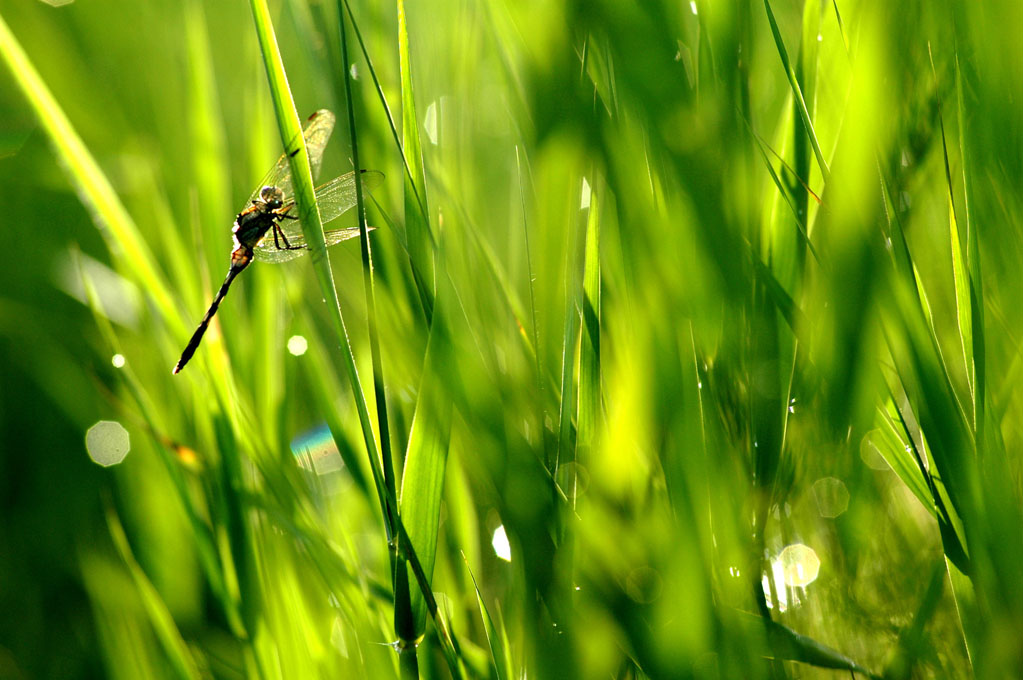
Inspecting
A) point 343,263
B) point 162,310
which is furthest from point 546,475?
point 343,263

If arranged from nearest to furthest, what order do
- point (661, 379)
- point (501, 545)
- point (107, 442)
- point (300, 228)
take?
1. point (661, 379)
2. point (501, 545)
3. point (300, 228)
4. point (107, 442)

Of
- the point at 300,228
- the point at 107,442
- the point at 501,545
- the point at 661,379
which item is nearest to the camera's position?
the point at 661,379

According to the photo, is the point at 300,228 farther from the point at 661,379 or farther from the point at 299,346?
the point at 661,379

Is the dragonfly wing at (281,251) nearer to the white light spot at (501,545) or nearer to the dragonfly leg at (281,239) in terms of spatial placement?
the dragonfly leg at (281,239)

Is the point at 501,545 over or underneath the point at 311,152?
underneath

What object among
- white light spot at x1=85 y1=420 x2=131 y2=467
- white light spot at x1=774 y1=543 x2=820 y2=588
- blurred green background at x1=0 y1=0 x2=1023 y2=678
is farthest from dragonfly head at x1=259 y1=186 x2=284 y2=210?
white light spot at x1=774 y1=543 x2=820 y2=588

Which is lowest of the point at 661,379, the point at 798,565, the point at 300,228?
the point at 798,565

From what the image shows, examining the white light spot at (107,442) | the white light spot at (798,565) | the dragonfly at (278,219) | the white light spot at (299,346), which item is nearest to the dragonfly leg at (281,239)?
the dragonfly at (278,219)

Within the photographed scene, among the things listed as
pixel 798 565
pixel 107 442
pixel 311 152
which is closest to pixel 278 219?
pixel 311 152
